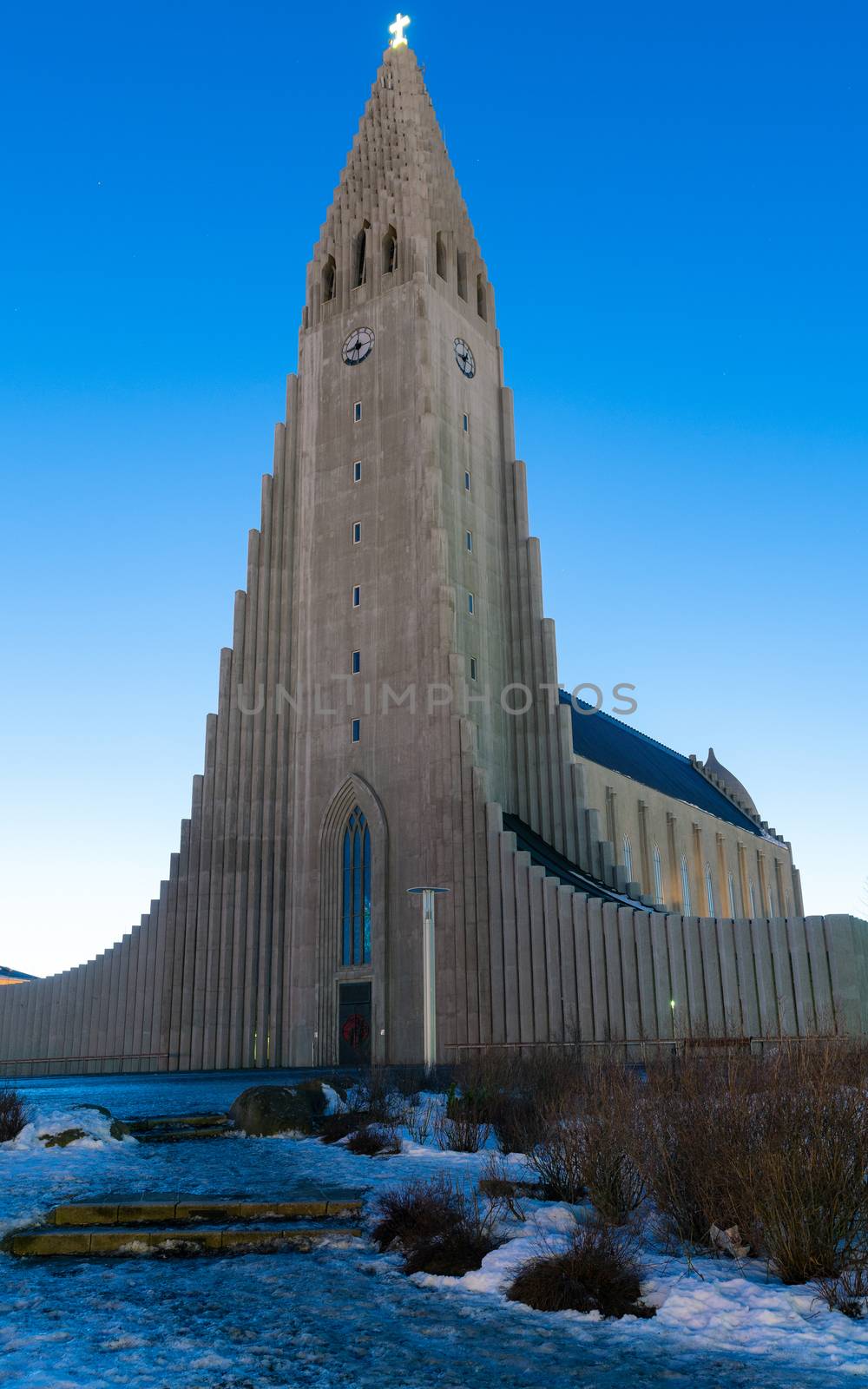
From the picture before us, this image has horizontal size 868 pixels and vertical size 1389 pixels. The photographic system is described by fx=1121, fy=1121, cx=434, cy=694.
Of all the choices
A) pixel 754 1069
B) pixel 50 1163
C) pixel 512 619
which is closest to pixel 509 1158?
pixel 754 1069

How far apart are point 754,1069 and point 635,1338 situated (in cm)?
366

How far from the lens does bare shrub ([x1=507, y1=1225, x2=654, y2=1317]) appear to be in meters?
7.52

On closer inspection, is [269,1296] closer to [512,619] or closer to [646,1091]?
[646,1091]

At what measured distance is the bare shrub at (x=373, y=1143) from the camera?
1411cm

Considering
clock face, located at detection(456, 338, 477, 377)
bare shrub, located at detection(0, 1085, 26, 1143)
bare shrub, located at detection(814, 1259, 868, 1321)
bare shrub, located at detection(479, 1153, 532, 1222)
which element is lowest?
bare shrub, located at detection(814, 1259, 868, 1321)

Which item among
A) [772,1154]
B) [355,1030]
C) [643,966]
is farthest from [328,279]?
[772,1154]

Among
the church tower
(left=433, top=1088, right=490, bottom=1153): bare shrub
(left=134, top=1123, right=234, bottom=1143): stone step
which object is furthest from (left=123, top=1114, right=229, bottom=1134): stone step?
the church tower

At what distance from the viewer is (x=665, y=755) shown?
271ft

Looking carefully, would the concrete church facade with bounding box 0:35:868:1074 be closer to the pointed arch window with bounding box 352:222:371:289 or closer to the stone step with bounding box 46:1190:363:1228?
the pointed arch window with bounding box 352:222:371:289

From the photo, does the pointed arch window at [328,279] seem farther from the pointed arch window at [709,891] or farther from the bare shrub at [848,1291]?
the bare shrub at [848,1291]

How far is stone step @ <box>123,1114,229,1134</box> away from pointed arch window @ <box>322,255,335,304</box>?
159 feet

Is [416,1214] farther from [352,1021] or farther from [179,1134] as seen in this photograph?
[352,1021]

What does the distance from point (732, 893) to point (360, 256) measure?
149 ft

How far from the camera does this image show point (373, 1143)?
1439cm
